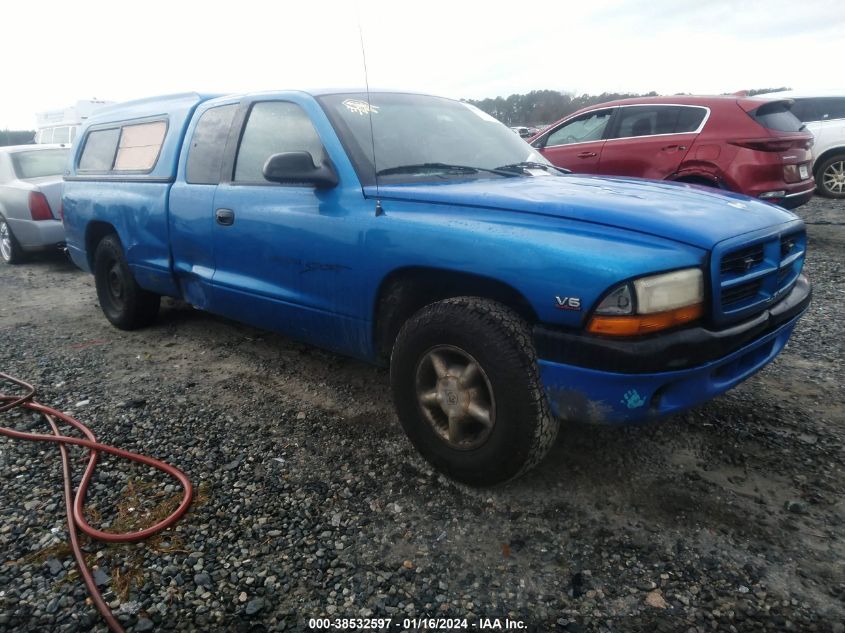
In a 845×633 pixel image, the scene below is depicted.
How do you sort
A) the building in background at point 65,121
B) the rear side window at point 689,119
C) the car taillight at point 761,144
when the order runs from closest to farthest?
1. the car taillight at point 761,144
2. the rear side window at point 689,119
3. the building in background at point 65,121

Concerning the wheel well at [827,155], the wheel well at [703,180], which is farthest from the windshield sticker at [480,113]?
the wheel well at [827,155]

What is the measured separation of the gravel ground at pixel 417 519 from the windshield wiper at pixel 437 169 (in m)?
1.26

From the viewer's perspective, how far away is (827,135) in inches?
350

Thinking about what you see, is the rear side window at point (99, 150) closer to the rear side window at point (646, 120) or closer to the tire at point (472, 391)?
the tire at point (472, 391)

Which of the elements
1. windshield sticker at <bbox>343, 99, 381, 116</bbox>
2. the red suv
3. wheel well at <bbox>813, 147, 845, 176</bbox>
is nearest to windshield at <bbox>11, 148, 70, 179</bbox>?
windshield sticker at <bbox>343, 99, 381, 116</bbox>

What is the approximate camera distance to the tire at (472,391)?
2166mm

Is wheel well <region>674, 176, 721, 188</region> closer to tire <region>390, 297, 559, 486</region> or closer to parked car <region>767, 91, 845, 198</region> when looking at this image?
parked car <region>767, 91, 845, 198</region>

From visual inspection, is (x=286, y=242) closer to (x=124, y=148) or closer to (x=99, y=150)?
(x=124, y=148)

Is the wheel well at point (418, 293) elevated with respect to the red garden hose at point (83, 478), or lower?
elevated

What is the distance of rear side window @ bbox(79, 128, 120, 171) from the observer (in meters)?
4.71

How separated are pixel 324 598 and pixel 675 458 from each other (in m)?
1.64

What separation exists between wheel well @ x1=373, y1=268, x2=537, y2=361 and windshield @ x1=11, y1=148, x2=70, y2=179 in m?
7.10

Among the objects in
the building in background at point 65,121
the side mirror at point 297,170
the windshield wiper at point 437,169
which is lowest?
the windshield wiper at point 437,169

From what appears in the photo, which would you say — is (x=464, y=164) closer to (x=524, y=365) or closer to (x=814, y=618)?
(x=524, y=365)
